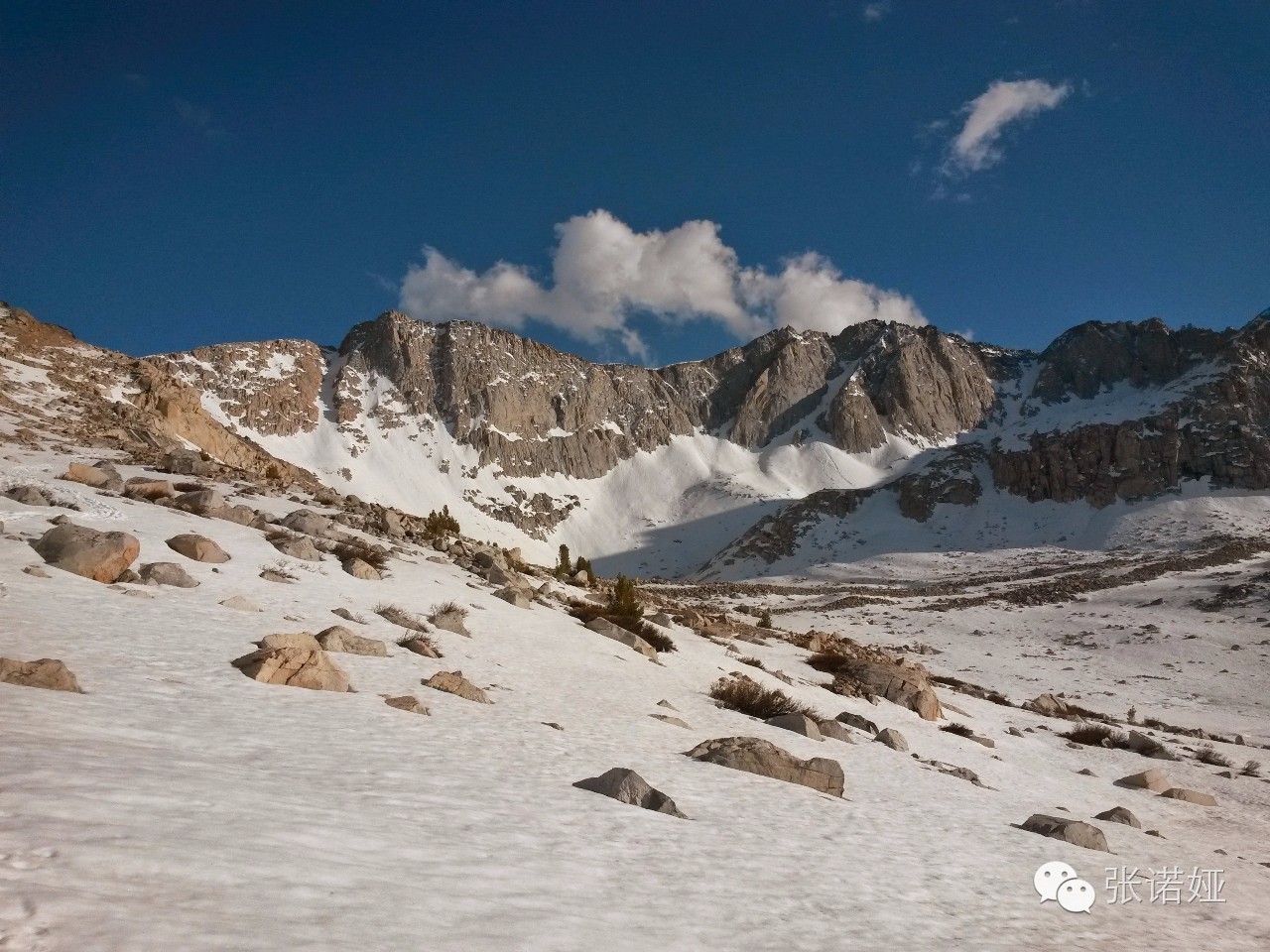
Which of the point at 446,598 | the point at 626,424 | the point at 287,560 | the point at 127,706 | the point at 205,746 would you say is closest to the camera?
the point at 205,746

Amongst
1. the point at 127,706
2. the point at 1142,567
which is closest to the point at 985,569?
the point at 1142,567

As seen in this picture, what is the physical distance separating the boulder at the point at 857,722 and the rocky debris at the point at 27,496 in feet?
45.3

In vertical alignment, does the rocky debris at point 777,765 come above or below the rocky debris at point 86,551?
below

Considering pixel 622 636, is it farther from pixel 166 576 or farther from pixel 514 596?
pixel 166 576

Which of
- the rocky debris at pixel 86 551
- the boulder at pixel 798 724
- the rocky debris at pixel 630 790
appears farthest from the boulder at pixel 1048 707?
the rocky debris at pixel 86 551

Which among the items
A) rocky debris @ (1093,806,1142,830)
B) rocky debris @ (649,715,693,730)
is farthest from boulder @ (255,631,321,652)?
rocky debris @ (1093,806,1142,830)

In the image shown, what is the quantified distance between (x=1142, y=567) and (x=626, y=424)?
89.6 meters

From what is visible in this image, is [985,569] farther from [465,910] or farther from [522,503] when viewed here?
[465,910]

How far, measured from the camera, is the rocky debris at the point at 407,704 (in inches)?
282

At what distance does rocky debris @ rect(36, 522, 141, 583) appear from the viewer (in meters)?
9.40

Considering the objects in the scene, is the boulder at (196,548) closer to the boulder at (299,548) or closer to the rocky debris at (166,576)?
the rocky debris at (166,576)

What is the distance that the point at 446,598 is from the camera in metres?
13.6

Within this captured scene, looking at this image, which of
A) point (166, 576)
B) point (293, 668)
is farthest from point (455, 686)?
point (166, 576)

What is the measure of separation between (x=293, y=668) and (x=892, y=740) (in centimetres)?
900
